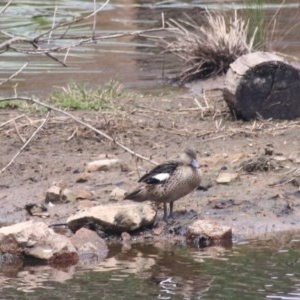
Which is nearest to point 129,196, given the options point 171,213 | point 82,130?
point 171,213

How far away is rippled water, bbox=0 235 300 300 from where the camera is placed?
641 cm

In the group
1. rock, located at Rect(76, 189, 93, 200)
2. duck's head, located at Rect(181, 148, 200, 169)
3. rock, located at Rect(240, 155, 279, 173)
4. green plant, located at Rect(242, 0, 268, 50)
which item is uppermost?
green plant, located at Rect(242, 0, 268, 50)

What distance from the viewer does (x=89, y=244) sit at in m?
7.50

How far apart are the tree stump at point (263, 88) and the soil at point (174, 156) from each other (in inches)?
5.2

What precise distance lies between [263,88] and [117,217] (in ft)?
9.85

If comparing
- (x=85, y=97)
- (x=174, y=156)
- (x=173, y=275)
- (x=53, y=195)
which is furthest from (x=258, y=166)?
(x=85, y=97)

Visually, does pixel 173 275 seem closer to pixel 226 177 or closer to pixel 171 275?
pixel 171 275

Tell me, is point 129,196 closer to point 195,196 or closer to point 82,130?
point 195,196

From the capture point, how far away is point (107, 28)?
17.7 metres

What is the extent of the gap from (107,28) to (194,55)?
5.13 meters

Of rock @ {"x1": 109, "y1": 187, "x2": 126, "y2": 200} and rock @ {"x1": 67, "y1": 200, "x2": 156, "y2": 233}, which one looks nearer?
rock @ {"x1": 67, "y1": 200, "x2": 156, "y2": 233}

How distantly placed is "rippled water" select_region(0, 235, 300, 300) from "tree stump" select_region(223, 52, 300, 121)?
2.83 metres

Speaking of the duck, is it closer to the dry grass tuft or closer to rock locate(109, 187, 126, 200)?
rock locate(109, 187, 126, 200)

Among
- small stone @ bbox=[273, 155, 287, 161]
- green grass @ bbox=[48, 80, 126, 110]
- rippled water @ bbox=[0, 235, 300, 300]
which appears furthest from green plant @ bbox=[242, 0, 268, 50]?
rippled water @ bbox=[0, 235, 300, 300]
